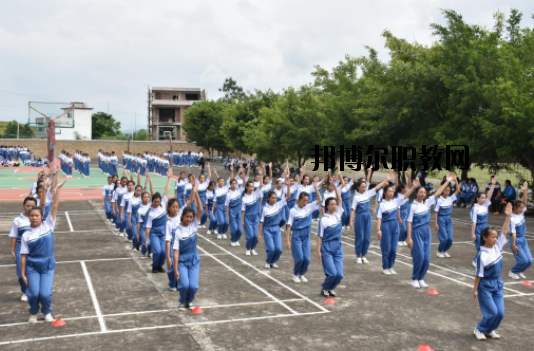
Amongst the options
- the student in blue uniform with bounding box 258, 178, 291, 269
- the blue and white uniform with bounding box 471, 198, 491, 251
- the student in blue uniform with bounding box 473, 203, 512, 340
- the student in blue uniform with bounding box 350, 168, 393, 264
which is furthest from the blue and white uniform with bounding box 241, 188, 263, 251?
the student in blue uniform with bounding box 473, 203, 512, 340

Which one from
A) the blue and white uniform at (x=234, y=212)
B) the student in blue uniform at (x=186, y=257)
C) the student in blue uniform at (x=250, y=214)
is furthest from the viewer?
the blue and white uniform at (x=234, y=212)

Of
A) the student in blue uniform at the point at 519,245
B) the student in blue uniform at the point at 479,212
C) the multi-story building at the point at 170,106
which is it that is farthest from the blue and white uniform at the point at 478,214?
the multi-story building at the point at 170,106

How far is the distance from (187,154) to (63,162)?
56.5 ft

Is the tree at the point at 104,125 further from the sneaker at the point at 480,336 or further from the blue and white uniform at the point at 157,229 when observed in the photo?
the sneaker at the point at 480,336

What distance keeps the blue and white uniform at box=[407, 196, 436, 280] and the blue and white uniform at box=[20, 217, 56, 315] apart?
6.40 metres

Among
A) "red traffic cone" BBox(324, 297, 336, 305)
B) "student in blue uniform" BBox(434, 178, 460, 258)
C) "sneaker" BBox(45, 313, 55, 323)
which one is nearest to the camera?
"sneaker" BBox(45, 313, 55, 323)

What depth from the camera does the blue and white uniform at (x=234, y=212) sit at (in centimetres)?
1429

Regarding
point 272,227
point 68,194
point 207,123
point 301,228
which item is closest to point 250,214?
point 272,227

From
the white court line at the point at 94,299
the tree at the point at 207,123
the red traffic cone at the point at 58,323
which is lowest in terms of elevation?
the white court line at the point at 94,299

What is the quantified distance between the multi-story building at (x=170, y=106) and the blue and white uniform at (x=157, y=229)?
7043 cm

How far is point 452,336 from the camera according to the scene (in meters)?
7.41

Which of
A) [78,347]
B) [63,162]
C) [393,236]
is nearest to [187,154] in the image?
[63,162]

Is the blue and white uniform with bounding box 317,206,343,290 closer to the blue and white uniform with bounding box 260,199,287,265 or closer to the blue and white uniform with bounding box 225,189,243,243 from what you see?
the blue and white uniform with bounding box 260,199,287,265

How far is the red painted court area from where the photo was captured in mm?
26172
